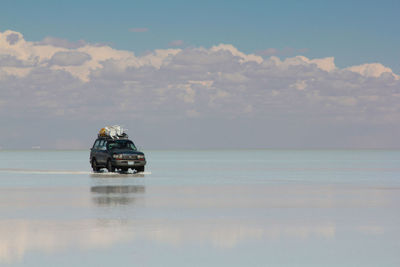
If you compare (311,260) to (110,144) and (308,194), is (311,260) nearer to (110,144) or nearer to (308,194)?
(308,194)

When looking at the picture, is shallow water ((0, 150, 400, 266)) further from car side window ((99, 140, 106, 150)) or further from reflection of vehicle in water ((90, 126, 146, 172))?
car side window ((99, 140, 106, 150))

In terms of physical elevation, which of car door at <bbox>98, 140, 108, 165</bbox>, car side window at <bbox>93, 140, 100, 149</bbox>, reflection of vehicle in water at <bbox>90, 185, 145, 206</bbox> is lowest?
reflection of vehicle in water at <bbox>90, 185, 145, 206</bbox>

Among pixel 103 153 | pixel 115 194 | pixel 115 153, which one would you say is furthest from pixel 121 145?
pixel 115 194

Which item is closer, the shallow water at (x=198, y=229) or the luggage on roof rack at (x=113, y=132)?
the shallow water at (x=198, y=229)

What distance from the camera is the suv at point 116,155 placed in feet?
139

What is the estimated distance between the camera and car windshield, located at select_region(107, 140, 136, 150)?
143ft

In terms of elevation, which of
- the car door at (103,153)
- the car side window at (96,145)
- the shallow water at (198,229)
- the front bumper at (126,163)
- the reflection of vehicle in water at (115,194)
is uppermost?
the car side window at (96,145)

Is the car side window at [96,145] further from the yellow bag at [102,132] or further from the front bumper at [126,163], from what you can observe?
the front bumper at [126,163]

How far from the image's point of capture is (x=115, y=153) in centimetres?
4225

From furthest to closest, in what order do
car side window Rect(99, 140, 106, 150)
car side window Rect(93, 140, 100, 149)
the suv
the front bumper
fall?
car side window Rect(93, 140, 100, 149)
car side window Rect(99, 140, 106, 150)
the suv
the front bumper

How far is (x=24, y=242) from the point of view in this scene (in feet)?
44.8

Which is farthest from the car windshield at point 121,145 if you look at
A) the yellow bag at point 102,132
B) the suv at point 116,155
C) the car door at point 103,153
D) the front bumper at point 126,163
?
the yellow bag at point 102,132

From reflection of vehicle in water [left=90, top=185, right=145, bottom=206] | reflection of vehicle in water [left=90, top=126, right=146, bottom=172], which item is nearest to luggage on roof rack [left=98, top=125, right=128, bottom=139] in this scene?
reflection of vehicle in water [left=90, top=126, right=146, bottom=172]

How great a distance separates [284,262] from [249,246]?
5.72ft
